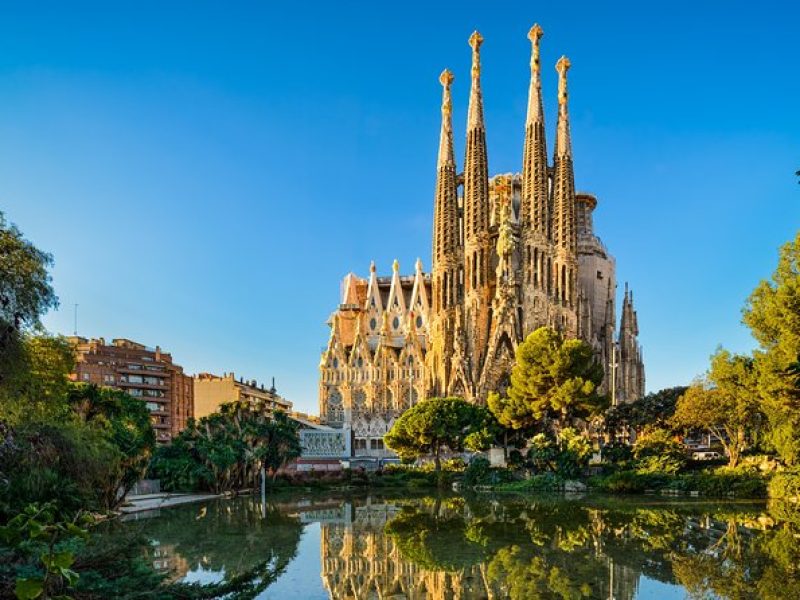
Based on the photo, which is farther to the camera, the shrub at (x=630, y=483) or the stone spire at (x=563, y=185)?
the stone spire at (x=563, y=185)

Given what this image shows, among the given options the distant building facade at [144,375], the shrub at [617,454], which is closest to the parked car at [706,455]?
the shrub at [617,454]

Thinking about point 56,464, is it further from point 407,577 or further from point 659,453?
point 659,453

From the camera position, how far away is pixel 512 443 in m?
43.7

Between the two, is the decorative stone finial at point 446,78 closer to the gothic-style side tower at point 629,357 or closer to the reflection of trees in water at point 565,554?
the gothic-style side tower at point 629,357

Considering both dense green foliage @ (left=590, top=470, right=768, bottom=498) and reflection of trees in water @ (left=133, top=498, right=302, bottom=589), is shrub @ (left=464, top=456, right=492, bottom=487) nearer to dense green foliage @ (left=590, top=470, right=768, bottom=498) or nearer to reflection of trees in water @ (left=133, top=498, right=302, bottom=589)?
dense green foliage @ (left=590, top=470, right=768, bottom=498)

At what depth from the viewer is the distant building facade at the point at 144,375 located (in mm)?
64688

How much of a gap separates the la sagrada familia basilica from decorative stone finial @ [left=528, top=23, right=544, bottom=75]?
86 mm

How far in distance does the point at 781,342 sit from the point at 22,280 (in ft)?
76.7

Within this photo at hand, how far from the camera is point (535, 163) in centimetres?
5931

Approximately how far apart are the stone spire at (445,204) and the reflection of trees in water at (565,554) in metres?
38.1

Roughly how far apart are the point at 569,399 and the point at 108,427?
24717mm

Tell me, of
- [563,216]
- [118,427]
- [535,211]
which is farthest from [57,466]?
[563,216]

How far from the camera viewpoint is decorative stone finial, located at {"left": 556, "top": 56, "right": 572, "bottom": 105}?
201 ft

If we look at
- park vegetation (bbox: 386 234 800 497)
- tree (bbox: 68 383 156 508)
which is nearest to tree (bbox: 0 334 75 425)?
tree (bbox: 68 383 156 508)
